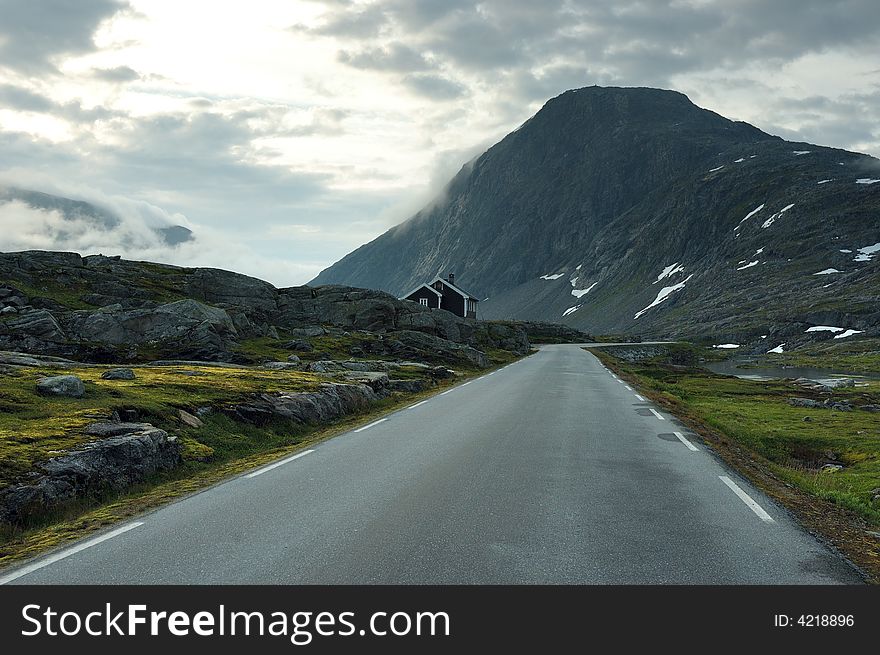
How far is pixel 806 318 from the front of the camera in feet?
449

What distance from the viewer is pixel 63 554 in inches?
284

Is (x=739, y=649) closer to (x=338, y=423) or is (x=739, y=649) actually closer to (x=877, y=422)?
(x=338, y=423)

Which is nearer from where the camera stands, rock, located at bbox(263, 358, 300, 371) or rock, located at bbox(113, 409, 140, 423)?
rock, located at bbox(113, 409, 140, 423)

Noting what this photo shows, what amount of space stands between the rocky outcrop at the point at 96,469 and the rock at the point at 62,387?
4077 millimetres

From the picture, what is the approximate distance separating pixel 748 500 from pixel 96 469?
35.3 feet

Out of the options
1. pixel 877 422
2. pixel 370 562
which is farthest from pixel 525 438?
pixel 877 422

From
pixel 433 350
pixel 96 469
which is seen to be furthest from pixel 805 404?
pixel 96 469

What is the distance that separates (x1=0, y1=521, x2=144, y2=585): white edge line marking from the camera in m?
6.52

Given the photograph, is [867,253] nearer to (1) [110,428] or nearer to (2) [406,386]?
(2) [406,386]

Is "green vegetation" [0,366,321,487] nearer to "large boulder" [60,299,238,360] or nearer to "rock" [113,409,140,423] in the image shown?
"rock" [113,409,140,423]

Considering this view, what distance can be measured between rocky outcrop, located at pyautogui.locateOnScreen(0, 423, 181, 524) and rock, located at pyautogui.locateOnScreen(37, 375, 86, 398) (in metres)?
4.08

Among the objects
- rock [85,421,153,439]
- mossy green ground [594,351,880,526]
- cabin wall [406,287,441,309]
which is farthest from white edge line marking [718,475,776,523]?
cabin wall [406,287,441,309]

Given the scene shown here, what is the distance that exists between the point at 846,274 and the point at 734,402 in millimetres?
154523

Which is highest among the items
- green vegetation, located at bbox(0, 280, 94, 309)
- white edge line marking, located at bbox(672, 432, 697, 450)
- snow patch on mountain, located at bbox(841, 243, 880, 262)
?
snow patch on mountain, located at bbox(841, 243, 880, 262)
